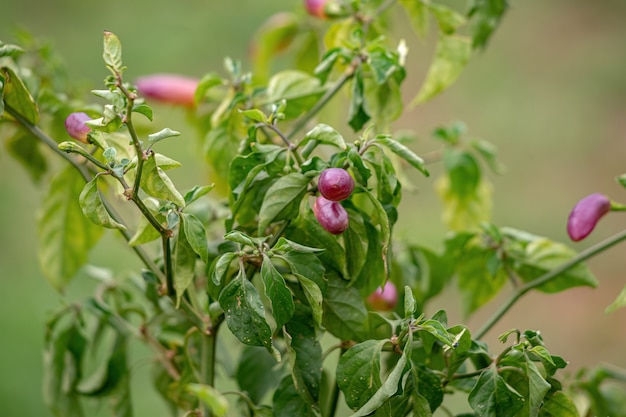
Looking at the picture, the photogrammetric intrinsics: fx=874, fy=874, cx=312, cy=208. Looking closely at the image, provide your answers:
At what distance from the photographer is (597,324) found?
213 cm

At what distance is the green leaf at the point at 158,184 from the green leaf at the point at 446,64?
307 mm

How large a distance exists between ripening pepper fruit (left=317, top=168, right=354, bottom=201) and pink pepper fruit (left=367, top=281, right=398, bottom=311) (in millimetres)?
244

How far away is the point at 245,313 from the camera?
1.50 feet

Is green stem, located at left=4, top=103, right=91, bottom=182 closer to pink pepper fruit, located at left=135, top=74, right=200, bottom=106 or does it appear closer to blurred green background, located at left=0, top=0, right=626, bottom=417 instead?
pink pepper fruit, located at left=135, top=74, right=200, bottom=106

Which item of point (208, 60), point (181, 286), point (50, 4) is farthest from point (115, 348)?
point (50, 4)

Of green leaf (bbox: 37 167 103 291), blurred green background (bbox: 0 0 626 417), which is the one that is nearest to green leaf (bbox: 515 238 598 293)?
green leaf (bbox: 37 167 103 291)

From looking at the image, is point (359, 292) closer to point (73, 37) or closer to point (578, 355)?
point (578, 355)

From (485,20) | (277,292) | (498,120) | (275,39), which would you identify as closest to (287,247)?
(277,292)

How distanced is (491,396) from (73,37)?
242 cm

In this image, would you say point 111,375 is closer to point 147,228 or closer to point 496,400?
point 147,228

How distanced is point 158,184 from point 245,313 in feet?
0.27

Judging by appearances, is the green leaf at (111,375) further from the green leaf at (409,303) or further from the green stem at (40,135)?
the green leaf at (409,303)

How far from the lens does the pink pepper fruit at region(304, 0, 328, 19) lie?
2.59 ft

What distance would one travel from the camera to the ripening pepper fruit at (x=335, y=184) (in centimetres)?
46
